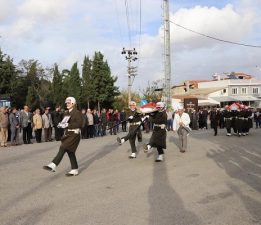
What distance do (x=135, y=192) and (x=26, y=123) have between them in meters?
13.2

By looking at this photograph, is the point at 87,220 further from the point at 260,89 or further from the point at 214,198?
the point at 260,89

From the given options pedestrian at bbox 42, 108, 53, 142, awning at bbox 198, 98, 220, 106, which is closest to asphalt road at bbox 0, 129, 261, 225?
pedestrian at bbox 42, 108, 53, 142

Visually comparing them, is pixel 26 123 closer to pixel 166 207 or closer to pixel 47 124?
pixel 47 124

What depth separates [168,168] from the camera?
1170cm

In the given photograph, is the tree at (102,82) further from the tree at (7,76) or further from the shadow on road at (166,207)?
the shadow on road at (166,207)

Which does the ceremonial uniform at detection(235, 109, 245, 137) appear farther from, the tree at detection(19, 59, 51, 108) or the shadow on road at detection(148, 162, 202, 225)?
the tree at detection(19, 59, 51, 108)

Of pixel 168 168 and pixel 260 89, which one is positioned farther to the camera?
pixel 260 89

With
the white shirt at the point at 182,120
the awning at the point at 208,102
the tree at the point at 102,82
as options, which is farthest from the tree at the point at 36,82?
the white shirt at the point at 182,120

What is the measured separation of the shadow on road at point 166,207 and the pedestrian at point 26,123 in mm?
12035

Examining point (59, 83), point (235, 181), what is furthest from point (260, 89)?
point (235, 181)

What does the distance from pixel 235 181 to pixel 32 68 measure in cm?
6040

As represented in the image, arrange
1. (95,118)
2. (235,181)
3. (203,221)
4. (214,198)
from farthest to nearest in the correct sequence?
(95,118) < (235,181) < (214,198) < (203,221)

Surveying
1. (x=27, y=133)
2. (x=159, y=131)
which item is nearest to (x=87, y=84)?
(x=27, y=133)

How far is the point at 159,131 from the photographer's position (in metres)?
13.5
